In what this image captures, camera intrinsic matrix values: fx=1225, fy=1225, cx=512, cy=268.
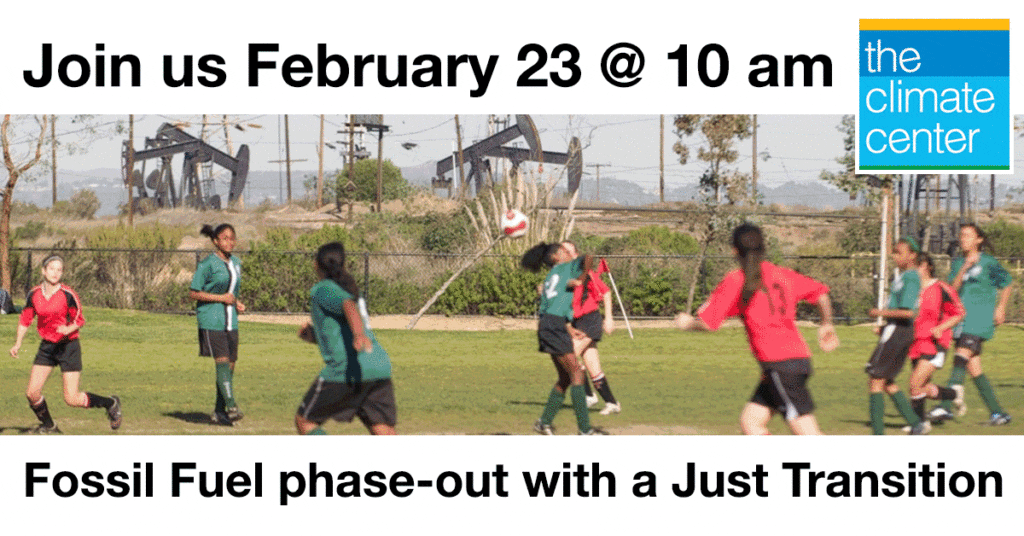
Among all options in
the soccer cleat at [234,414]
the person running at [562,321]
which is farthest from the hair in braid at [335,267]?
the soccer cleat at [234,414]

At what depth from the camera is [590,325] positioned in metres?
12.8

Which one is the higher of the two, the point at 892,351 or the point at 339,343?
the point at 339,343

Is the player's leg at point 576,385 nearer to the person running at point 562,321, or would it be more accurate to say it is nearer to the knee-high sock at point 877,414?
the person running at point 562,321

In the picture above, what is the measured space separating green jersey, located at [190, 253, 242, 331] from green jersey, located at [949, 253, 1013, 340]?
7.37 metres

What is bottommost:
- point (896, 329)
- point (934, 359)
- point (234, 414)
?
point (234, 414)

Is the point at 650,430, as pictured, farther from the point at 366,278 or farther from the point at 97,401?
the point at 366,278

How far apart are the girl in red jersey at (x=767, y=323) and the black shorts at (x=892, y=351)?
323 cm

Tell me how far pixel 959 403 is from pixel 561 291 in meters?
4.84

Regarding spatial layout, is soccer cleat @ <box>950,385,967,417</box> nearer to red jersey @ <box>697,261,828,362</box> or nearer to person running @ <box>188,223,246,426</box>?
red jersey @ <box>697,261,828,362</box>

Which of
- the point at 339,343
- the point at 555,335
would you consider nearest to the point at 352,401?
the point at 339,343

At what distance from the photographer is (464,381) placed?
1681cm

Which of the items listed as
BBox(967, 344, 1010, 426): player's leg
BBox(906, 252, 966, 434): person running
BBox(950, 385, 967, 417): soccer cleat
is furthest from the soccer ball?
BBox(906, 252, 966, 434): person running

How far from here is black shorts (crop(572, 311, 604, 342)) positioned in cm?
1277

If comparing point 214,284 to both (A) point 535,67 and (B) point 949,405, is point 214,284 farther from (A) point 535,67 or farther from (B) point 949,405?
(B) point 949,405
